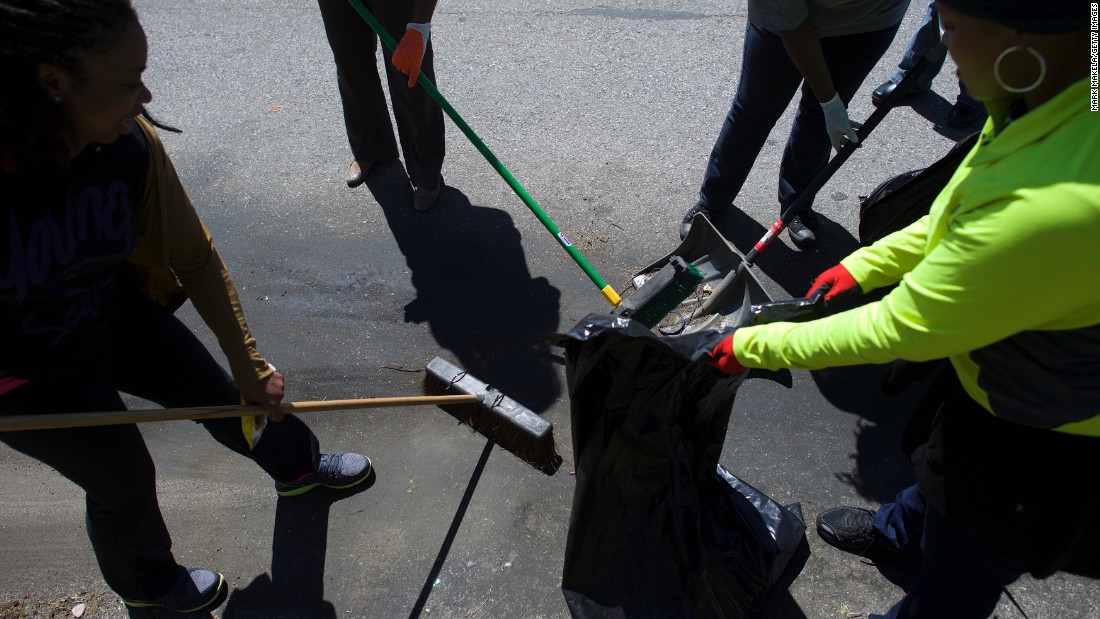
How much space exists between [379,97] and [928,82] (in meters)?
3.11

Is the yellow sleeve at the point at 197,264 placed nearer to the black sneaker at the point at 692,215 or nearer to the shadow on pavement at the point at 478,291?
the shadow on pavement at the point at 478,291

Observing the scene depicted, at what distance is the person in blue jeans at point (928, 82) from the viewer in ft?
12.7

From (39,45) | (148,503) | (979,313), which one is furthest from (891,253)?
(148,503)

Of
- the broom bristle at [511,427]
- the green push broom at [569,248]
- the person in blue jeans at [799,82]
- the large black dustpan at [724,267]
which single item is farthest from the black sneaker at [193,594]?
the person in blue jeans at [799,82]

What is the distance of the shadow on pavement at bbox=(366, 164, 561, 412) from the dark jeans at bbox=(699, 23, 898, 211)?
0.97 metres

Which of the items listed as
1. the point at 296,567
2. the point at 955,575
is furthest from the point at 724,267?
the point at 296,567

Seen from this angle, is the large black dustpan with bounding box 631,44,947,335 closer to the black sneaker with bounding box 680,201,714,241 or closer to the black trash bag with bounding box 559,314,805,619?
the black sneaker with bounding box 680,201,714,241

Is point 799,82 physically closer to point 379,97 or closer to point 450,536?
point 379,97

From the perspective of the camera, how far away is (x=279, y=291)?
322 cm

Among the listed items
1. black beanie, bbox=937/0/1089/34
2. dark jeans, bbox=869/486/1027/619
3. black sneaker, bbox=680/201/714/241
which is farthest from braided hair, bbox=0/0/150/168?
black sneaker, bbox=680/201/714/241

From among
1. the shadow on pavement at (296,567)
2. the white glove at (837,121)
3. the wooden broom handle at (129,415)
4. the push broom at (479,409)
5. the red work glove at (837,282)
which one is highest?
the white glove at (837,121)

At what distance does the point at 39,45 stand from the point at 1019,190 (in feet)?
5.32

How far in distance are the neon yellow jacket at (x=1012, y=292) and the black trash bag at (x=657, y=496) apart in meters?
0.29

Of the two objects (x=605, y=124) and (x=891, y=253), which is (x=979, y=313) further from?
(x=605, y=124)
